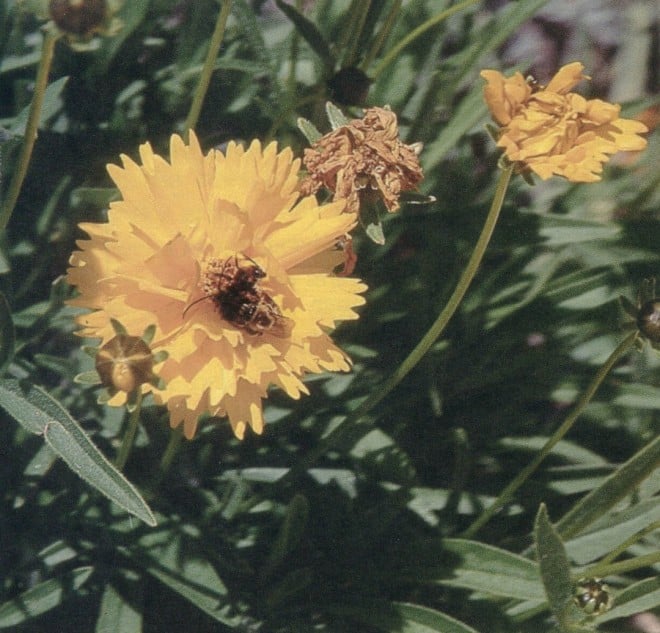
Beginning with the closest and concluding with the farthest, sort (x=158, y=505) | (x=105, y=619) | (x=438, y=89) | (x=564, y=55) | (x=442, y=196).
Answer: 1. (x=105, y=619)
2. (x=158, y=505)
3. (x=438, y=89)
4. (x=442, y=196)
5. (x=564, y=55)

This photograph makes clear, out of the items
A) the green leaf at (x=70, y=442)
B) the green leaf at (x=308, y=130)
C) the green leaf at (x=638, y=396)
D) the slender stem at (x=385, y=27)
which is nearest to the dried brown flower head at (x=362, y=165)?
the green leaf at (x=308, y=130)

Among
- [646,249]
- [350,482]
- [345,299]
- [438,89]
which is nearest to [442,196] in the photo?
[438,89]

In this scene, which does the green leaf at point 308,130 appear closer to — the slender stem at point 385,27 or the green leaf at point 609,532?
the slender stem at point 385,27

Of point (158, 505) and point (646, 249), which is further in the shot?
point (646, 249)

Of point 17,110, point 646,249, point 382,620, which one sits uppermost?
point 17,110

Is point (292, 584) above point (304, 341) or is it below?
below

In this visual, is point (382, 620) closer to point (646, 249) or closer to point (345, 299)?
point (345, 299)

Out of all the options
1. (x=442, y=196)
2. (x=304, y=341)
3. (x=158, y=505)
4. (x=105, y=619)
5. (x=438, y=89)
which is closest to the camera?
(x=304, y=341)

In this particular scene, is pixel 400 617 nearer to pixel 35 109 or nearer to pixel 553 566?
pixel 553 566
